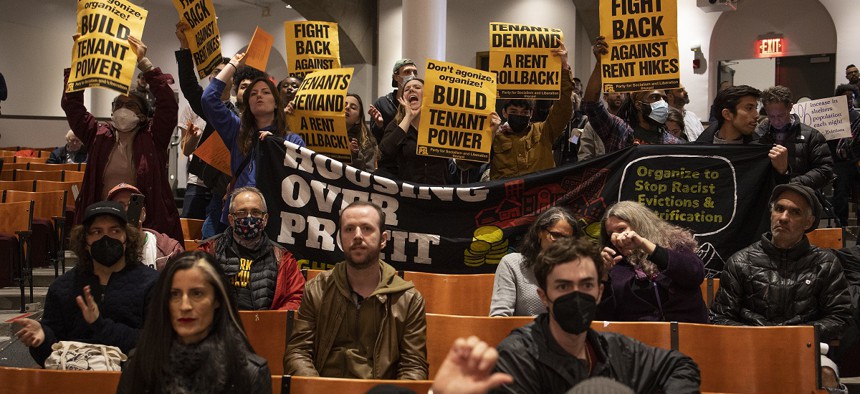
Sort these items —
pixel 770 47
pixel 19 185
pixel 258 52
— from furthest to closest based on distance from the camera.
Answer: pixel 770 47, pixel 19 185, pixel 258 52

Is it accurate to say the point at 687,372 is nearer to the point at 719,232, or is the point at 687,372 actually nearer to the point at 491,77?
the point at 719,232

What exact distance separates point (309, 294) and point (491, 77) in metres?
2.46

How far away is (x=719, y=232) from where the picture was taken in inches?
202

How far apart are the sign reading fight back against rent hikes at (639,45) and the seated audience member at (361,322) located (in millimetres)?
2542

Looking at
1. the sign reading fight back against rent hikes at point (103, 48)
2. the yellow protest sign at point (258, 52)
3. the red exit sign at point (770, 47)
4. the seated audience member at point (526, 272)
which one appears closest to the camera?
the seated audience member at point (526, 272)

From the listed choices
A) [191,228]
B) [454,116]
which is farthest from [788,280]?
[191,228]

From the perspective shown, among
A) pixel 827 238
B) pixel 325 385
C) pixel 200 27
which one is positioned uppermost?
pixel 200 27

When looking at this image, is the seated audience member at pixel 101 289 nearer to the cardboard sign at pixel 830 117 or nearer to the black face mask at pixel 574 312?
the black face mask at pixel 574 312

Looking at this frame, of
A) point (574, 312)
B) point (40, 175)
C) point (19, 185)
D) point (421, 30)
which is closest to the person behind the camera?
point (574, 312)

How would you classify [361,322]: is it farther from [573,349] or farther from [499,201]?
[499,201]

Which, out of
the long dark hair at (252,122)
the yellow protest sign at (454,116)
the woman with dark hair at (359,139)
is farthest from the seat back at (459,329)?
the woman with dark hair at (359,139)

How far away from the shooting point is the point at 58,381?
9.96ft

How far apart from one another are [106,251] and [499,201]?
2321mm

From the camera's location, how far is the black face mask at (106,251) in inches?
150
